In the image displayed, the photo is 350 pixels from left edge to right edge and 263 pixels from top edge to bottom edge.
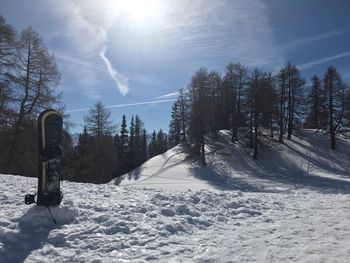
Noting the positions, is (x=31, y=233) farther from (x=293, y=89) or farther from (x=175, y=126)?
(x=175, y=126)

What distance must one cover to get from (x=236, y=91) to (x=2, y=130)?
34351mm

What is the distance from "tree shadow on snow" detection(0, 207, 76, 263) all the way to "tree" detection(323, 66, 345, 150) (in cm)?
4550

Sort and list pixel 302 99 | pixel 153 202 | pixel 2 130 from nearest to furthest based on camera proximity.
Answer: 1. pixel 153 202
2. pixel 2 130
3. pixel 302 99

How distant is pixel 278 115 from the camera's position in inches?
1880

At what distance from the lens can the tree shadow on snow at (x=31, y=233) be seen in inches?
230

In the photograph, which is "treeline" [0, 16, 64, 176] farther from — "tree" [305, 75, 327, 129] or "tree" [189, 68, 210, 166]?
"tree" [305, 75, 327, 129]

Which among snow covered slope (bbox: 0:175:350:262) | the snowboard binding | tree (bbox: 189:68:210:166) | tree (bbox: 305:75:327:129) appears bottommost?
snow covered slope (bbox: 0:175:350:262)

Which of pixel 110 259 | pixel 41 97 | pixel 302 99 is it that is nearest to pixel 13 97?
pixel 41 97

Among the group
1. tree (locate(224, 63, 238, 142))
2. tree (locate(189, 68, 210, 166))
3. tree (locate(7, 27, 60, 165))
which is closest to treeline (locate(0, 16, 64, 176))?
tree (locate(7, 27, 60, 165))

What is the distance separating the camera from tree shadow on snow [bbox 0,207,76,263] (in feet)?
19.2

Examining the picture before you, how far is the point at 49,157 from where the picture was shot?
8.37m

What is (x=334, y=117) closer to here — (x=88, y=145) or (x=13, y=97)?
(x=88, y=145)

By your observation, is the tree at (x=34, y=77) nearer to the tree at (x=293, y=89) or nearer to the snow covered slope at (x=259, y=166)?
the snow covered slope at (x=259, y=166)

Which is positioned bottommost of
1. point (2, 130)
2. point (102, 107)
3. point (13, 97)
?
point (2, 130)
